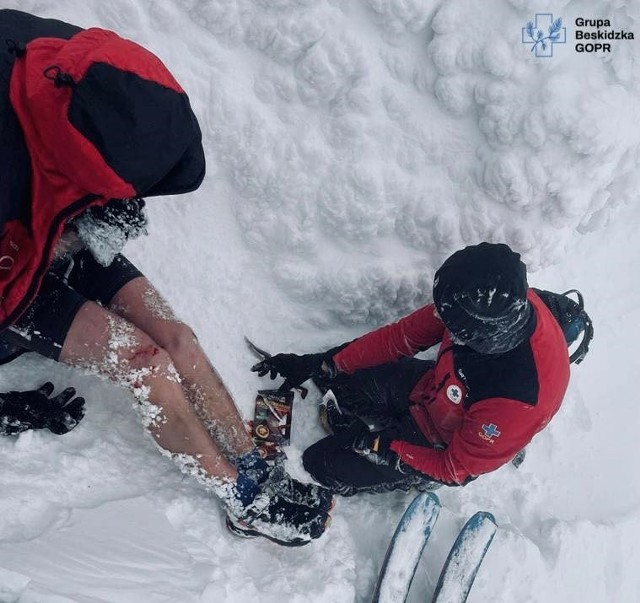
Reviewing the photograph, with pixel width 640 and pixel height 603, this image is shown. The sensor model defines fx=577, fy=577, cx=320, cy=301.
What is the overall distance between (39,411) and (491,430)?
6.96 feet

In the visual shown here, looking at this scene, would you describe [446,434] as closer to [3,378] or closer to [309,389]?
[309,389]

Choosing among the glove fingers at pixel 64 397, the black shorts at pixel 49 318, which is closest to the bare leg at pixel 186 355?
the black shorts at pixel 49 318

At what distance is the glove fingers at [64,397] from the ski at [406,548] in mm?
1906

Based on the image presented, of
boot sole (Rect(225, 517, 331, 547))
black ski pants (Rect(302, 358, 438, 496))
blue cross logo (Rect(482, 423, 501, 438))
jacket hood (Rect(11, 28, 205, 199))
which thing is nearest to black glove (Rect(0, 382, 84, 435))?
boot sole (Rect(225, 517, 331, 547))

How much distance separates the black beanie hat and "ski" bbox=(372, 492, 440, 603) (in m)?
1.24

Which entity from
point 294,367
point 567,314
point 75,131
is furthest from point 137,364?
point 567,314

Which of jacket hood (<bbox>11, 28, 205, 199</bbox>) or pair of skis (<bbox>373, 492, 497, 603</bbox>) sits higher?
jacket hood (<bbox>11, 28, 205, 199</bbox>)

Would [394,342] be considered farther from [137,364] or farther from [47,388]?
[47,388]

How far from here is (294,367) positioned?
11.6ft

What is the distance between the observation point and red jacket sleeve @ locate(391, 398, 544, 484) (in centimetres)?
271

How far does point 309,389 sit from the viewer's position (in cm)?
381

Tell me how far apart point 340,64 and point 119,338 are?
186 cm

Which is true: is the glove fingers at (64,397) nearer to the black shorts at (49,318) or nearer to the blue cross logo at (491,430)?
the black shorts at (49,318)

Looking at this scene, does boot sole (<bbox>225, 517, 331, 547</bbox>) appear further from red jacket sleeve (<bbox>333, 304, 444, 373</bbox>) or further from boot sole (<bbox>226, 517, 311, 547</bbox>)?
red jacket sleeve (<bbox>333, 304, 444, 373</bbox>)
